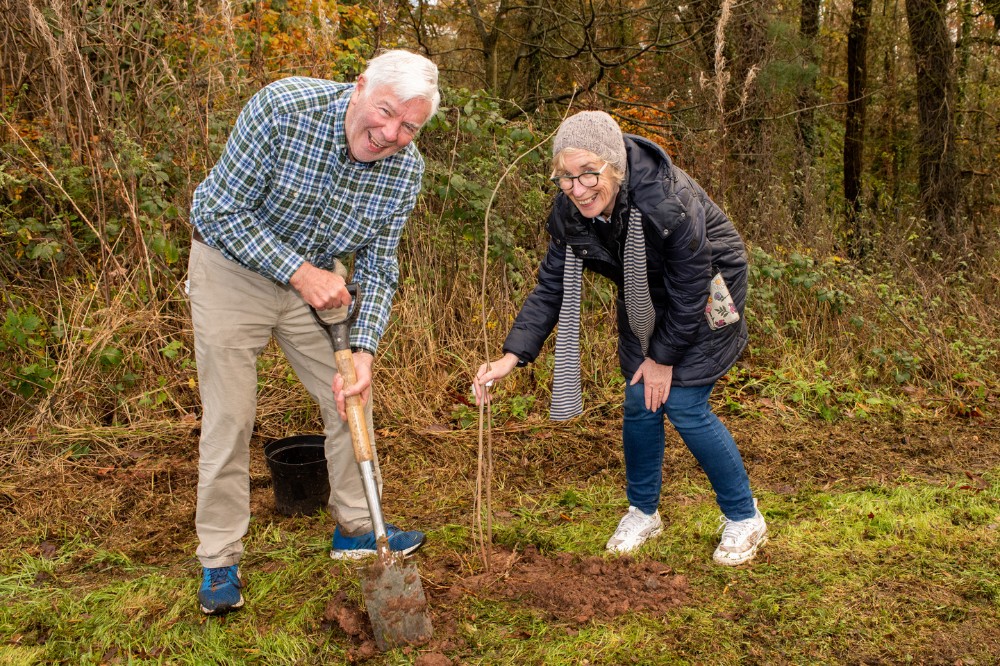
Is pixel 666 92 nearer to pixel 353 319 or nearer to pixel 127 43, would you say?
pixel 127 43

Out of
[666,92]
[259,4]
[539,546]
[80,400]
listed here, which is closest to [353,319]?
[539,546]

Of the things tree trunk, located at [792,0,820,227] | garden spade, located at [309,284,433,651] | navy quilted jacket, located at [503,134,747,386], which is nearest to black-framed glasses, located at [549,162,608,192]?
navy quilted jacket, located at [503,134,747,386]

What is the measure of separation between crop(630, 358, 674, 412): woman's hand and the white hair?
1.24 m

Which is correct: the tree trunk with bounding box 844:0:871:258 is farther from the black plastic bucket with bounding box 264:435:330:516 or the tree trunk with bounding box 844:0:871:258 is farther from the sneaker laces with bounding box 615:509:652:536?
the black plastic bucket with bounding box 264:435:330:516

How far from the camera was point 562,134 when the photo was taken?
8.60 ft

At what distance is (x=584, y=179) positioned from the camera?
103 inches

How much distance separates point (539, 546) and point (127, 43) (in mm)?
4062

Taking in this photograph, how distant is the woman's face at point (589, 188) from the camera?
258 cm

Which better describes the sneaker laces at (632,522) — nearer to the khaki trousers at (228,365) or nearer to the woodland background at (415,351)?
the woodland background at (415,351)

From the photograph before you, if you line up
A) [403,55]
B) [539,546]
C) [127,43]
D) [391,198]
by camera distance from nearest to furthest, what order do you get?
[403,55] < [391,198] < [539,546] < [127,43]

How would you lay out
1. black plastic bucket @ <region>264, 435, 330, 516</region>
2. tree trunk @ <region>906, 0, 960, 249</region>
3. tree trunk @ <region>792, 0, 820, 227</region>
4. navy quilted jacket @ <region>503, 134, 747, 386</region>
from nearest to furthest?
navy quilted jacket @ <region>503, 134, 747, 386</region> < black plastic bucket @ <region>264, 435, 330, 516</region> < tree trunk @ <region>792, 0, 820, 227</region> < tree trunk @ <region>906, 0, 960, 249</region>

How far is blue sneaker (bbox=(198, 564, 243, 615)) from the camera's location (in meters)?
2.90

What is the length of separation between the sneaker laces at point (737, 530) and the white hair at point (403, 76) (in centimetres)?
201

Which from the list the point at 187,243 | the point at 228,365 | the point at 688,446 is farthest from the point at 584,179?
the point at 187,243
